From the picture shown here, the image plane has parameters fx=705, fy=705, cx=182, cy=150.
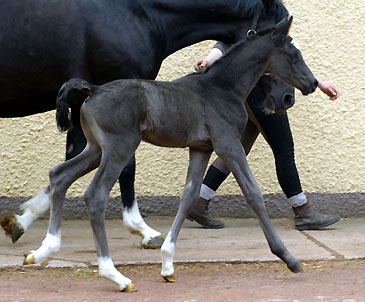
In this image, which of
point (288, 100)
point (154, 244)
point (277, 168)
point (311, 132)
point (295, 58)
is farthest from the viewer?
point (311, 132)

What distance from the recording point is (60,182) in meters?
3.80

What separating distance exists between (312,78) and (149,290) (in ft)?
4.81

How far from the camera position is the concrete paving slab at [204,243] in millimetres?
4211

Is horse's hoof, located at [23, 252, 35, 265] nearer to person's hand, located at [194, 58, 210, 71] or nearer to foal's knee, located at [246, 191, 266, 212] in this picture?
foal's knee, located at [246, 191, 266, 212]

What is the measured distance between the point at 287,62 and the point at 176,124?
73 cm

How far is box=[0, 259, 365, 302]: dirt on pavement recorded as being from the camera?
337cm

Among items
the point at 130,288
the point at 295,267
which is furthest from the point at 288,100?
the point at 130,288

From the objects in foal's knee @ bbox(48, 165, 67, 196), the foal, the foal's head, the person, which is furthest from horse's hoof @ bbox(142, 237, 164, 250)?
the foal's head

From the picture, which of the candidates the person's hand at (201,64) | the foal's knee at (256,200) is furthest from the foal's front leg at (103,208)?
the person's hand at (201,64)

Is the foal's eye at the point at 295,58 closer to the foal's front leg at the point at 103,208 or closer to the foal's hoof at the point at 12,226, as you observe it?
the foal's front leg at the point at 103,208

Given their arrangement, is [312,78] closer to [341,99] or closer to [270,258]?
[270,258]

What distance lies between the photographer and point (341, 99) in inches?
226

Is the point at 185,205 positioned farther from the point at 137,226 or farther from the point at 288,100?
the point at 288,100

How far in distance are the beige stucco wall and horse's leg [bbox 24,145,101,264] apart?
6.14 ft
